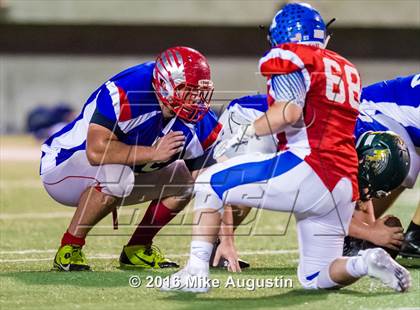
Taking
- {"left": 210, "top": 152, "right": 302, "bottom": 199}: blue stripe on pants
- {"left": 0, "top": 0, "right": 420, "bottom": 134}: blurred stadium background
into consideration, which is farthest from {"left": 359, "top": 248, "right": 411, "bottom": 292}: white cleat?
{"left": 0, "top": 0, "right": 420, "bottom": 134}: blurred stadium background

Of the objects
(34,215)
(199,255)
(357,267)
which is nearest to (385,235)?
(357,267)

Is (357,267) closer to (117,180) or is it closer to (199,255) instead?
(199,255)

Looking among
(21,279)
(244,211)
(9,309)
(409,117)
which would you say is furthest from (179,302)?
(409,117)

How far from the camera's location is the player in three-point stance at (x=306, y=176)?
3.50 m

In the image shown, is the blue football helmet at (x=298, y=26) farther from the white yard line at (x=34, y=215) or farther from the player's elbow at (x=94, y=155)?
the white yard line at (x=34, y=215)

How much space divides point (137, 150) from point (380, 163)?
1.11 metres

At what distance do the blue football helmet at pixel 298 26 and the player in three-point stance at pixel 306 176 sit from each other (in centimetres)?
8

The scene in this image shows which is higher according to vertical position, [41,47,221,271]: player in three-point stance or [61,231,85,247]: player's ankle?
[41,47,221,271]: player in three-point stance

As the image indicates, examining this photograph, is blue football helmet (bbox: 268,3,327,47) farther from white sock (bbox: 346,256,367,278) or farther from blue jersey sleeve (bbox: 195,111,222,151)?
white sock (bbox: 346,256,367,278)

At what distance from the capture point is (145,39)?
1709 cm

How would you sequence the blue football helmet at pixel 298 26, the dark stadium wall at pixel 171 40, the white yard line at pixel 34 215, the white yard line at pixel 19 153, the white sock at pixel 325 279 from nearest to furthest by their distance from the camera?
the white sock at pixel 325 279
the blue football helmet at pixel 298 26
the white yard line at pixel 34 215
the white yard line at pixel 19 153
the dark stadium wall at pixel 171 40

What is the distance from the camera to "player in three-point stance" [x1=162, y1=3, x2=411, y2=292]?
3498 millimetres

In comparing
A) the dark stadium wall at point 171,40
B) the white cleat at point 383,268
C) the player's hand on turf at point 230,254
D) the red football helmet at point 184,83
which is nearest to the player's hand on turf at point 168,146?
the red football helmet at point 184,83

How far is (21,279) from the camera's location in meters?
3.95
